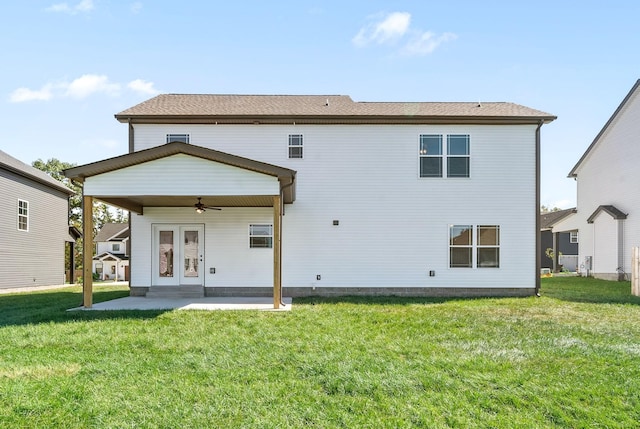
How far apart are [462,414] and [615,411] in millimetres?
1481

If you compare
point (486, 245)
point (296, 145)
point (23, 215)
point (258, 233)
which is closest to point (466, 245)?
point (486, 245)

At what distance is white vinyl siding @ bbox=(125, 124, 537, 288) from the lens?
41.7ft

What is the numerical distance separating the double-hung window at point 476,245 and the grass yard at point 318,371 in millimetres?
3992

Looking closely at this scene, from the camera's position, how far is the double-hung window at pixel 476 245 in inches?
504

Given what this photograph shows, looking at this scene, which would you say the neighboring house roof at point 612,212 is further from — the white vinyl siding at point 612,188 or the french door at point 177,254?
the french door at point 177,254

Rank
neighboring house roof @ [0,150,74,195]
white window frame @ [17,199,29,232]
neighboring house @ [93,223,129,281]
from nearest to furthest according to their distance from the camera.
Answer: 1. neighboring house roof @ [0,150,74,195]
2. white window frame @ [17,199,29,232]
3. neighboring house @ [93,223,129,281]

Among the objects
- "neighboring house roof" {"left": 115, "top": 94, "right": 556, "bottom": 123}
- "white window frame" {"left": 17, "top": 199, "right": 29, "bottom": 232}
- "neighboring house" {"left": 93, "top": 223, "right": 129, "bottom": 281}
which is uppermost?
"neighboring house roof" {"left": 115, "top": 94, "right": 556, "bottom": 123}

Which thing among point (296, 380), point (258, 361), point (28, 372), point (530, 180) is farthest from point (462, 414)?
point (530, 180)

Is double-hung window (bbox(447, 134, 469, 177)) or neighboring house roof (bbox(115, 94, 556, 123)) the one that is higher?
neighboring house roof (bbox(115, 94, 556, 123))

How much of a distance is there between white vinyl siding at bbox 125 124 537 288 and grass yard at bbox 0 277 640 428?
3924mm

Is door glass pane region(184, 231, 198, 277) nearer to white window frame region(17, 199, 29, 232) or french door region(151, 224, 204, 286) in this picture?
french door region(151, 224, 204, 286)

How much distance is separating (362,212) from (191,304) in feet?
17.9

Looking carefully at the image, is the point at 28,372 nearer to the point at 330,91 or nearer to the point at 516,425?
the point at 516,425

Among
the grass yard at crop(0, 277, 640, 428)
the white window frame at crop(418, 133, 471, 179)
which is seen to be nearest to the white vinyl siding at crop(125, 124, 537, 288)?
the white window frame at crop(418, 133, 471, 179)
